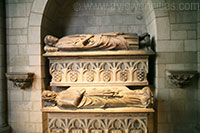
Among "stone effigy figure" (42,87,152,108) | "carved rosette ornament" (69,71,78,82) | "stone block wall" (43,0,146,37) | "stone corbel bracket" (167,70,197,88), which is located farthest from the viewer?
"stone block wall" (43,0,146,37)

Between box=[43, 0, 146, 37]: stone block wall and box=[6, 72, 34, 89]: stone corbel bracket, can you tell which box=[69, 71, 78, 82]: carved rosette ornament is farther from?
box=[43, 0, 146, 37]: stone block wall

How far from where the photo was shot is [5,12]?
2.71 meters

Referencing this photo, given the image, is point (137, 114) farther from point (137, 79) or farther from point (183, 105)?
point (183, 105)

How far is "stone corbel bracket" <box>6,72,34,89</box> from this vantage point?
2.48 metres

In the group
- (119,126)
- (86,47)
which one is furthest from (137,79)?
(86,47)

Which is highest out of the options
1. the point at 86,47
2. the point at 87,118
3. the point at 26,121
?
the point at 86,47

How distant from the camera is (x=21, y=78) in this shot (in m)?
2.48

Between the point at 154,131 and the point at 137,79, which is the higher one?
the point at 137,79

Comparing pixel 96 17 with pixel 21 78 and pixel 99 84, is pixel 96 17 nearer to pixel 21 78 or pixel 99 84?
pixel 99 84

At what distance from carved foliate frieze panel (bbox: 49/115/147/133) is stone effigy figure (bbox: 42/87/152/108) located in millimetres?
253

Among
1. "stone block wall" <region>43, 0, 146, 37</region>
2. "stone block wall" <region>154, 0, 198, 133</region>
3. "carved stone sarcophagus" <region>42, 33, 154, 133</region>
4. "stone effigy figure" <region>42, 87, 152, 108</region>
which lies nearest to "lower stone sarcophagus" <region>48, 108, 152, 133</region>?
"carved stone sarcophagus" <region>42, 33, 154, 133</region>

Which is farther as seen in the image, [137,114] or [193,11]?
[193,11]

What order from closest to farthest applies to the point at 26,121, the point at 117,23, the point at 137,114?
1. the point at 137,114
2. the point at 26,121
3. the point at 117,23

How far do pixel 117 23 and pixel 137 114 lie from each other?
2.05 m
